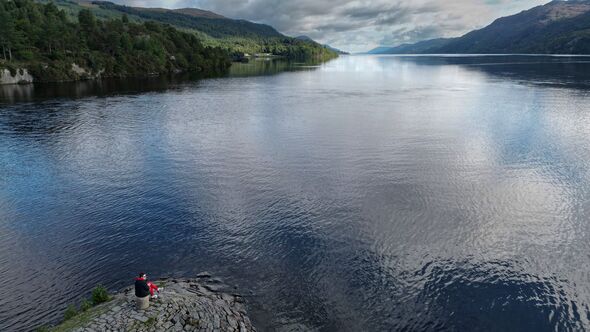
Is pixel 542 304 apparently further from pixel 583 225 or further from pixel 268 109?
pixel 268 109

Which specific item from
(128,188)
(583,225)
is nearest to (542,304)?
(583,225)

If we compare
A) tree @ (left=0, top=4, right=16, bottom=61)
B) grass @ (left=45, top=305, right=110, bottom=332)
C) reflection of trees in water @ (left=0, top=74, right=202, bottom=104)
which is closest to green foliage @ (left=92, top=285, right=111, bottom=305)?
grass @ (left=45, top=305, right=110, bottom=332)

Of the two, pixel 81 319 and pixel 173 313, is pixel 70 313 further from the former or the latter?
pixel 173 313

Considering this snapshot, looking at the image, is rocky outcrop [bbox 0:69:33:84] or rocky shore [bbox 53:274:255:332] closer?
rocky shore [bbox 53:274:255:332]

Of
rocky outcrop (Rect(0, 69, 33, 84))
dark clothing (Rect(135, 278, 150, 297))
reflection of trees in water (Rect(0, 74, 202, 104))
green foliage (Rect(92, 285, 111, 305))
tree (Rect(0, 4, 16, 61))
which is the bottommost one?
green foliage (Rect(92, 285, 111, 305))

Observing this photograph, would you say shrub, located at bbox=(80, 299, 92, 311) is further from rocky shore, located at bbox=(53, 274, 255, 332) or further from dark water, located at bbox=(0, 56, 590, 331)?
→ dark water, located at bbox=(0, 56, 590, 331)

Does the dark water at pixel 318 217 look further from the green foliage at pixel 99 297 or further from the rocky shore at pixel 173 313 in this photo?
the green foliage at pixel 99 297
